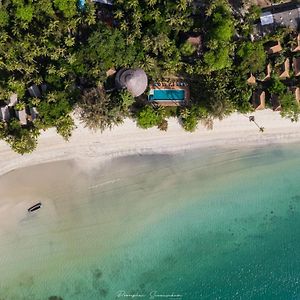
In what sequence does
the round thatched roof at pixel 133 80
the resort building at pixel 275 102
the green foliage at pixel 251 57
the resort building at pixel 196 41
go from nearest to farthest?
the round thatched roof at pixel 133 80
the resort building at pixel 196 41
the green foliage at pixel 251 57
the resort building at pixel 275 102

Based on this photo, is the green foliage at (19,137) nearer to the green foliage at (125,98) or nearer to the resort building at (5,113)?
the resort building at (5,113)

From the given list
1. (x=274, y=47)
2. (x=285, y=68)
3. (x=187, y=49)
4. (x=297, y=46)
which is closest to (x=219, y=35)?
(x=187, y=49)

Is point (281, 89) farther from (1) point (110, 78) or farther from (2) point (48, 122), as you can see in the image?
(2) point (48, 122)

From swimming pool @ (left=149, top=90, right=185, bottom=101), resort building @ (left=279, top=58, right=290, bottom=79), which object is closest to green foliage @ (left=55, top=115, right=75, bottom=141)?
swimming pool @ (left=149, top=90, right=185, bottom=101)

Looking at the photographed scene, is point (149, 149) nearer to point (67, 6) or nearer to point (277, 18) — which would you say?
point (67, 6)

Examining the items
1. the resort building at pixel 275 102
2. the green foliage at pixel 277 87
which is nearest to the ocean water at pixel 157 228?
the resort building at pixel 275 102

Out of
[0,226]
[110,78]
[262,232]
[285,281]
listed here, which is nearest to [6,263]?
[0,226]
